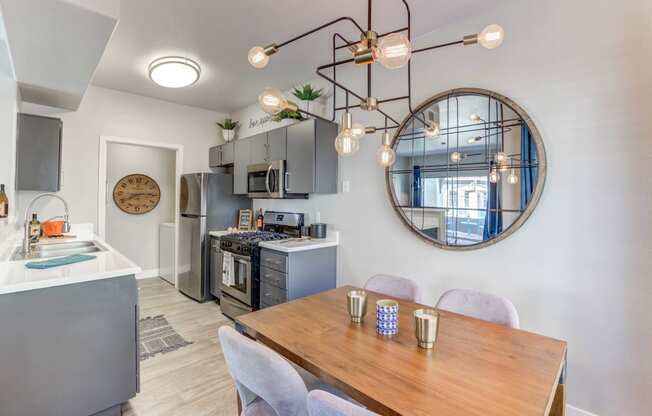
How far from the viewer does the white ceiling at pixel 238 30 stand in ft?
7.12

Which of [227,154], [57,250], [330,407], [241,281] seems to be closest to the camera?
[330,407]

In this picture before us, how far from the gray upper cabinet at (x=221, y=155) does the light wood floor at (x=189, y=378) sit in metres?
2.07

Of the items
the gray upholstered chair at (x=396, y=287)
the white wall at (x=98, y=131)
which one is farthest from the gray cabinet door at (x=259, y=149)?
the gray upholstered chair at (x=396, y=287)

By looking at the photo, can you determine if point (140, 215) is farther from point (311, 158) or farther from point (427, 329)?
point (427, 329)

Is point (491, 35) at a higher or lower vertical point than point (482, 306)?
higher

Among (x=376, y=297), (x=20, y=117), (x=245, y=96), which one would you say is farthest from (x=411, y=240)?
(x=20, y=117)

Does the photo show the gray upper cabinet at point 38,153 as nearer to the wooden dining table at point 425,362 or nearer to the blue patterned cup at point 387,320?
the wooden dining table at point 425,362

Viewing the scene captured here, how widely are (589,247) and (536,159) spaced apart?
593 mm

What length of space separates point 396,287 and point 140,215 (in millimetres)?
4824

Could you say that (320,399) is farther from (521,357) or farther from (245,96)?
(245,96)

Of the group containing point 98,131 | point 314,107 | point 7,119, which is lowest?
point 7,119

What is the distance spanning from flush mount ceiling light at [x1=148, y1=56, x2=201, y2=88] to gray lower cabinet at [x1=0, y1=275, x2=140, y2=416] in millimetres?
1999

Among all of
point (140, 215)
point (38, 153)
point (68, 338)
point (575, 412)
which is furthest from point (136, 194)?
point (575, 412)

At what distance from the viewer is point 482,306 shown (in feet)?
5.39
